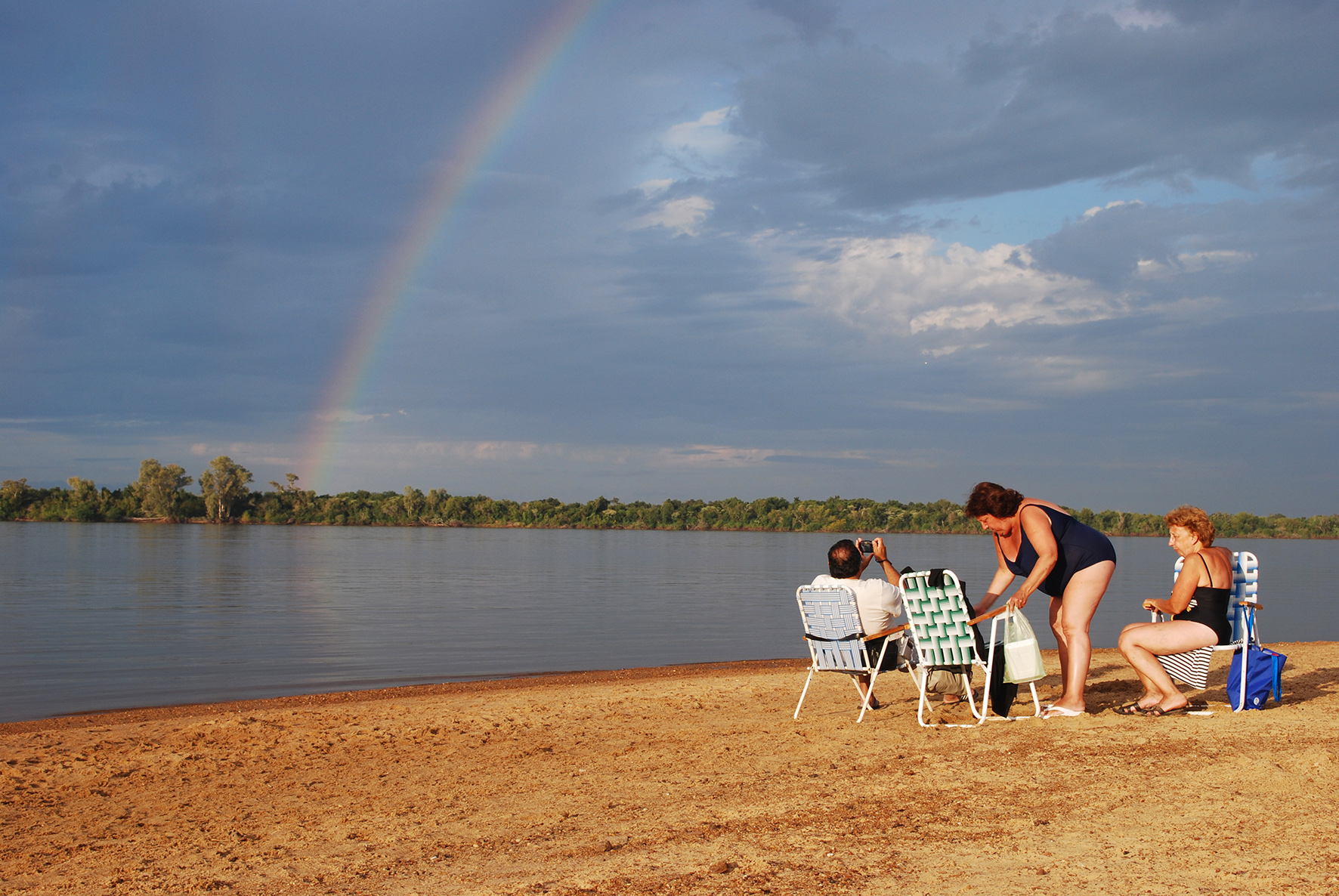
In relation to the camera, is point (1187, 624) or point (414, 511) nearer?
point (1187, 624)

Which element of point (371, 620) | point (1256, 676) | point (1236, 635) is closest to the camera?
point (1256, 676)

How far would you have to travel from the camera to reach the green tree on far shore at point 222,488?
140125mm

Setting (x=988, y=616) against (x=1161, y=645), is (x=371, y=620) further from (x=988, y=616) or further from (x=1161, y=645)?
(x=1161, y=645)

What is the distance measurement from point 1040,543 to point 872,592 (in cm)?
137

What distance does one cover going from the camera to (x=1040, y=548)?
6.82 m

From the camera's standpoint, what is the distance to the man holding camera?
763 centimetres

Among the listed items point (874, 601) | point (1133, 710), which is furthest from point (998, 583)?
point (1133, 710)

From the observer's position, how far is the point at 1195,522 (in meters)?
7.19

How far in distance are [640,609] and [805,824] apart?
68.6ft

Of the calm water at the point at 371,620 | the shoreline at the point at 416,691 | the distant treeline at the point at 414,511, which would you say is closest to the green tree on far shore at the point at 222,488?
A: the distant treeline at the point at 414,511

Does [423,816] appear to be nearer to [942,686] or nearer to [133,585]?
[942,686]

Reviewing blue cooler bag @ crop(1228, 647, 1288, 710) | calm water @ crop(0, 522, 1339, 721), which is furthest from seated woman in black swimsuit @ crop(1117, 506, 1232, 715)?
calm water @ crop(0, 522, 1339, 721)

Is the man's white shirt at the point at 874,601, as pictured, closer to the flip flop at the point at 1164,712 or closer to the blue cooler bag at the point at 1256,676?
the flip flop at the point at 1164,712

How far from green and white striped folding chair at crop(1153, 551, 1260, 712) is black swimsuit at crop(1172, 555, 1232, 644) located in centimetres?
12
